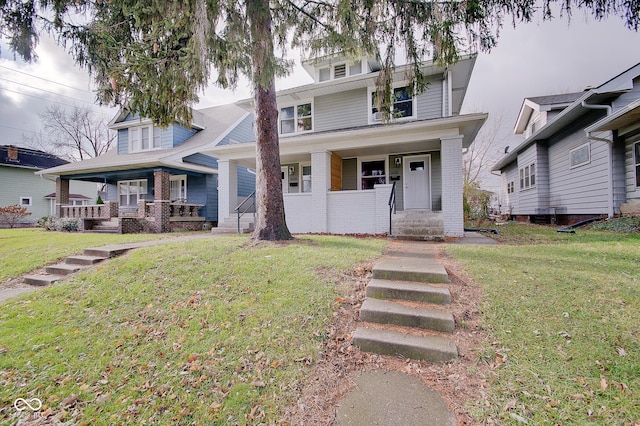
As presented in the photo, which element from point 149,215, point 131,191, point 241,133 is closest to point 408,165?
point 241,133

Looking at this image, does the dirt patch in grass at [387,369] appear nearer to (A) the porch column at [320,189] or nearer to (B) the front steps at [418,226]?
(B) the front steps at [418,226]

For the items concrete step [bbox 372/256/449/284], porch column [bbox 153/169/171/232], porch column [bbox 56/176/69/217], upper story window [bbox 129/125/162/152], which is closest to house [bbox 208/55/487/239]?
porch column [bbox 153/169/171/232]

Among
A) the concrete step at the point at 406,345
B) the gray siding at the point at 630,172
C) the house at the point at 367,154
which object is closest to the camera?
the concrete step at the point at 406,345

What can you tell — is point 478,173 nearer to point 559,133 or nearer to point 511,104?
point 511,104

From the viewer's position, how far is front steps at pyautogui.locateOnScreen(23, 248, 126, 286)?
18.6 feet

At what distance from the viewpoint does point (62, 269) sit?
607 centimetres

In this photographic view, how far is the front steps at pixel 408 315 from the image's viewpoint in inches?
115

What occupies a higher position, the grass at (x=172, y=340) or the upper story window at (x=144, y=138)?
the upper story window at (x=144, y=138)

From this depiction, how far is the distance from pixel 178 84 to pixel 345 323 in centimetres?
546

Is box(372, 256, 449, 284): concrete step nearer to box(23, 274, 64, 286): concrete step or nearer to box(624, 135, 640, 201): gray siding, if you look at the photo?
box(23, 274, 64, 286): concrete step

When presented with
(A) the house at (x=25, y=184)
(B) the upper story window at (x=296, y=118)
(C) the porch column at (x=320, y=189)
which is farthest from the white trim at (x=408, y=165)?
(A) the house at (x=25, y=184)

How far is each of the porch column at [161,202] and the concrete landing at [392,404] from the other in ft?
42.7

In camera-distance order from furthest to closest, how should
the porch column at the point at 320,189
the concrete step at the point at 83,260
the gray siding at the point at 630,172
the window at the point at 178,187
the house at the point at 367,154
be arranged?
the window at the point at 178,187, the porch column at the point at 320,189, the house at the point at 367,154, the gray siding at the point at 630,172, the concrete step at the point at 83,260

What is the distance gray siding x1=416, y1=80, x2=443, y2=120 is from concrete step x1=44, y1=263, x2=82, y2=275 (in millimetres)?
11534
